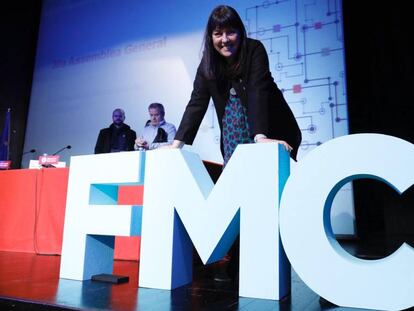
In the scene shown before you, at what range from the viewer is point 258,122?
4.54 ft

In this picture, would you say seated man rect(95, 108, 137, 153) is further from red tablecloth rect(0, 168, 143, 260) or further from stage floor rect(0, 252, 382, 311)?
stage floor rect(0, 252, 382, 311)

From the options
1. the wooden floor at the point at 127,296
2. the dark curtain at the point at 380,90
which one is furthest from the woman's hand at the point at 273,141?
the dark curtain at the point at 380,90

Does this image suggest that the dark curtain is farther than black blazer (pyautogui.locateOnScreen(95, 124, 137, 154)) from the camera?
No

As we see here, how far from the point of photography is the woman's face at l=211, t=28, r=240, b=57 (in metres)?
1.40

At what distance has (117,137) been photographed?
4098 millimetres

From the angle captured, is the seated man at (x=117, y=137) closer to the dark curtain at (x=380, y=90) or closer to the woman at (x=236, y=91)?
the dark curtain at (x=380, y=90)

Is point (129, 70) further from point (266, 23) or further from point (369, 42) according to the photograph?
point (369, 42)

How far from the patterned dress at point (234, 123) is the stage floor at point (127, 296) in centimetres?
59

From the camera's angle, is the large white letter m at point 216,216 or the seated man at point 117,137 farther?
the seated man at point 117,137

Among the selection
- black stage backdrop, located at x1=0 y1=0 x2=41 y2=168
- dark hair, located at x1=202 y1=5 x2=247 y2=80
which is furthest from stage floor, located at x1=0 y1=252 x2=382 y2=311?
black stage backdrop, located at x1=0 y1=0 x2=41 y2=168

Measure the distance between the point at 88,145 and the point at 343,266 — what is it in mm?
4089

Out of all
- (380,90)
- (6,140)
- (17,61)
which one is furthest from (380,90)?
(17,61)

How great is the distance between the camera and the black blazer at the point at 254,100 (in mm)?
1401

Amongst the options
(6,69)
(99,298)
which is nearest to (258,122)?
(99,298)
